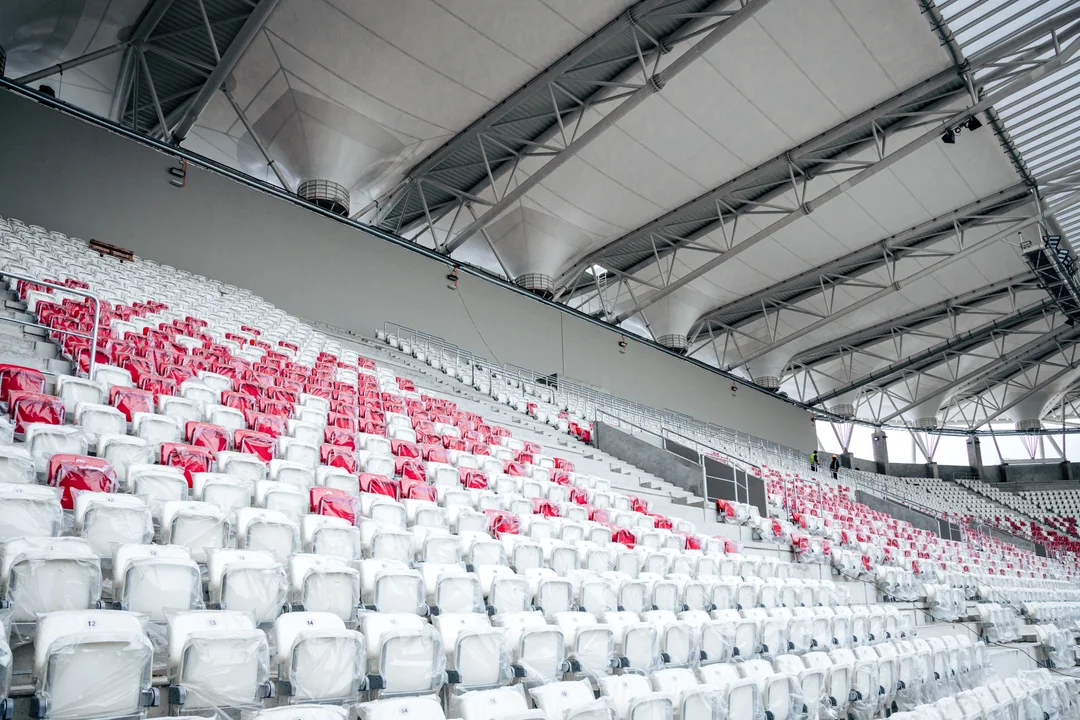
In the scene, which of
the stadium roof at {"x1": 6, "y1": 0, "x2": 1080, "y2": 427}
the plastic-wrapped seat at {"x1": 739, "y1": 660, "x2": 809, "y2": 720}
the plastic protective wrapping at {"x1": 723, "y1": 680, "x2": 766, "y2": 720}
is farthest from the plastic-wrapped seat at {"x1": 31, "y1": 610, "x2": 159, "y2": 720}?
the stadium roof at {"x1": 6, "y1": 0, "x2": 1080, "y2": 427}

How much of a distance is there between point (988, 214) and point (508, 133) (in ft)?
44.1

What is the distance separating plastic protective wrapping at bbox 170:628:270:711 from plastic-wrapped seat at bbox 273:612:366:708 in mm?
146

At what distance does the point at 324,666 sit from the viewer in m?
3.58

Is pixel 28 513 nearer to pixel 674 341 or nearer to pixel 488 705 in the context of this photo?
pixel 488 705

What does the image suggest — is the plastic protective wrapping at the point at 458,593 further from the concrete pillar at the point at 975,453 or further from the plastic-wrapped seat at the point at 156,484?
the concrete pillar at the point at 975,453

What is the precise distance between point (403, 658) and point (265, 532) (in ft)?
4.78

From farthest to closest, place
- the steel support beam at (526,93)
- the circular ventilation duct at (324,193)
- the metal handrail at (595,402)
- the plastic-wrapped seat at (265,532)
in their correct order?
the metal handrail at (595,402) → the circular ventilation duct at (324,193) → the steel support beam at (526,93) → the plastic-wrapped seat at (265,532)

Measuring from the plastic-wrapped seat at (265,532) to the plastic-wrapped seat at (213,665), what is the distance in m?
1.27

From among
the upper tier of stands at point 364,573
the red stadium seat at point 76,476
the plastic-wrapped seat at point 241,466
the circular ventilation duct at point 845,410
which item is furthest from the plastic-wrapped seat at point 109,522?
the circular ventilation duct at point 845,410

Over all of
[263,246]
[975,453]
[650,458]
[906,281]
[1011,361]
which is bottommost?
[650,458]

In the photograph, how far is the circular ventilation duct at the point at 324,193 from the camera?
15367 mm

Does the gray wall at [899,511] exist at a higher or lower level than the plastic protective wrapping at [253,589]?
higher

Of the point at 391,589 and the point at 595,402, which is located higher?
the point at 595,402

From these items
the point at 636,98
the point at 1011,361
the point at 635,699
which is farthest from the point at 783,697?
the point at 1011,361
